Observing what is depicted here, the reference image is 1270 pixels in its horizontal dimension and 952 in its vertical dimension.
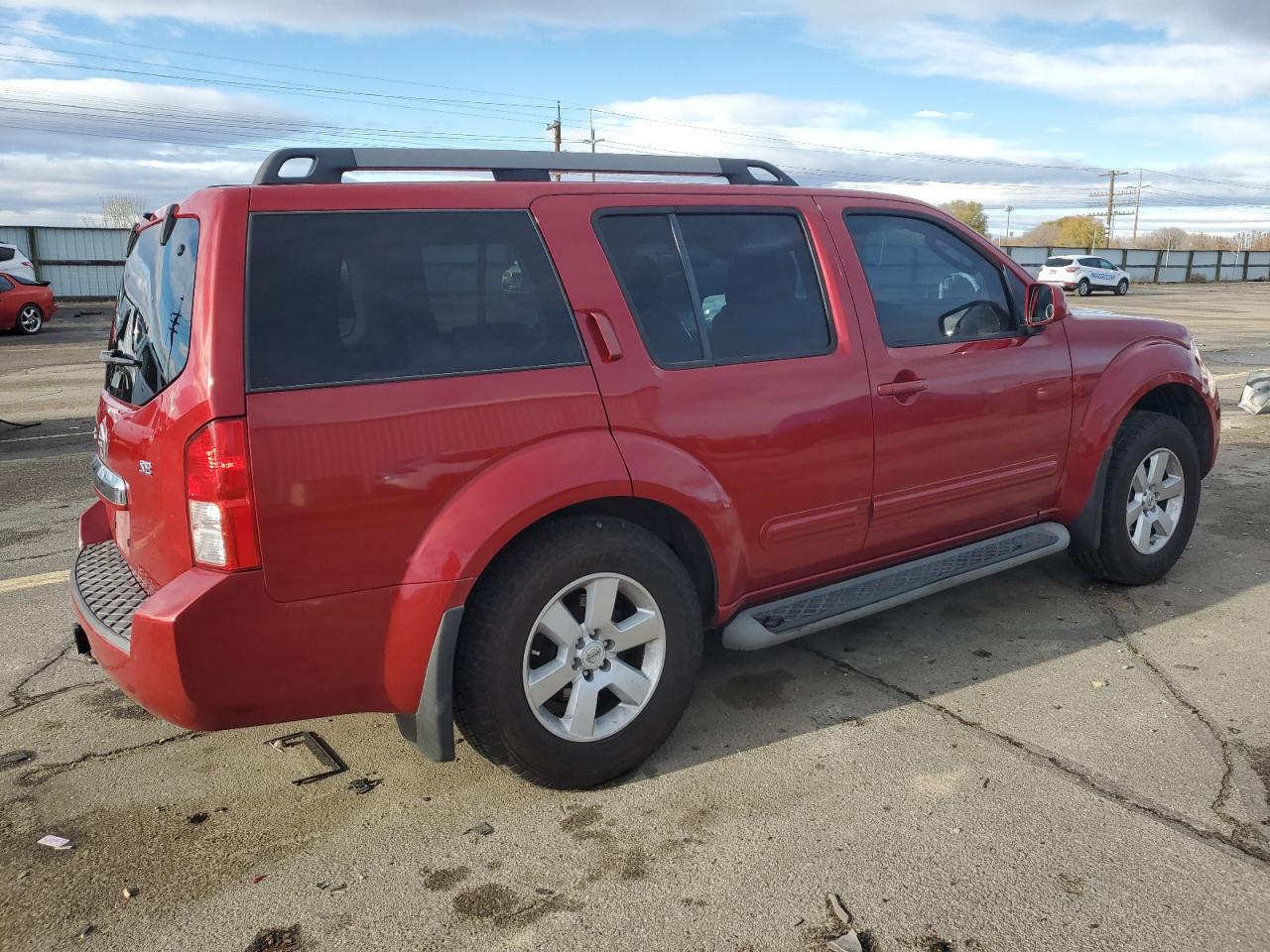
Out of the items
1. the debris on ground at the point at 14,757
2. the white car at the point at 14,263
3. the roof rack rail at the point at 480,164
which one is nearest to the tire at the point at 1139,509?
the roof rack rail at the point at 480,164

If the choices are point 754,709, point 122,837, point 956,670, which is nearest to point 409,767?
point 122,837

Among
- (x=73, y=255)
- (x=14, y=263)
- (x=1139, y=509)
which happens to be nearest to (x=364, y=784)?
(x=1139, y=509)

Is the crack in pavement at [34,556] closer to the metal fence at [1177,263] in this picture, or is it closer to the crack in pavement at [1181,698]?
the crack in pavement at [1181,698]

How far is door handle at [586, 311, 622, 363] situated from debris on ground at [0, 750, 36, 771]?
7.60 feet

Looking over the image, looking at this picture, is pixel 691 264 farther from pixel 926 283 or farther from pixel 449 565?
pixel 449 565

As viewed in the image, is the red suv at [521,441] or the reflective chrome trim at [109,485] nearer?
the red suv at [521,441]

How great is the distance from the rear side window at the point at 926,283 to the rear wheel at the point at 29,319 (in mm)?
20294

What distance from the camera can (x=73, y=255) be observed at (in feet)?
95.8

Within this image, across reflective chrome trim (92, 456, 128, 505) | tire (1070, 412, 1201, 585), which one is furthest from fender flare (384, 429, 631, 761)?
tire (1070, 412, 1201, 585)

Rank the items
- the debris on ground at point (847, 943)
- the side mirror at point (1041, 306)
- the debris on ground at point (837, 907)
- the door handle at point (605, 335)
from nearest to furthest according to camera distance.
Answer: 1. the debris on ground at point (847, 943)
2. the debris on ground at point (837, 907)
3. the door handle at point (605, 335)
4. the side mirror at point (1041, 306)

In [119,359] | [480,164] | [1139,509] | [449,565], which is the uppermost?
[480,164]

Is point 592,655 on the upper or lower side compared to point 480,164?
lower

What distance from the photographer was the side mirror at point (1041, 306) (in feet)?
13.7

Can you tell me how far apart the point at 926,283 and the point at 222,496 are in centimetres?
272
